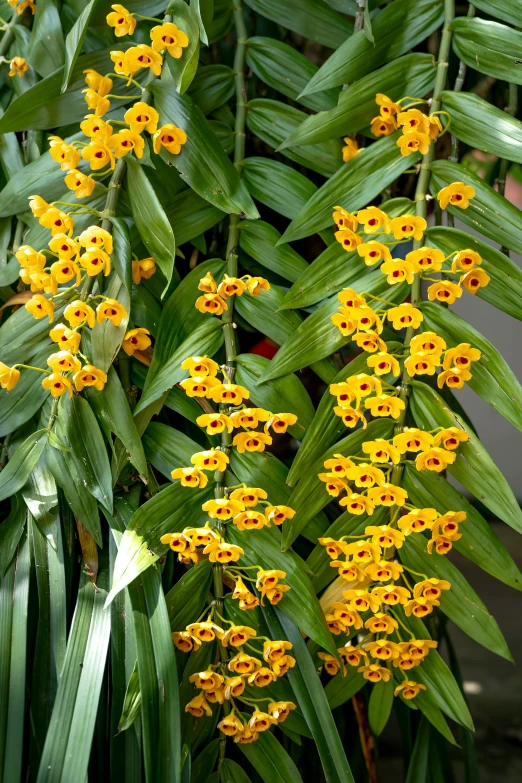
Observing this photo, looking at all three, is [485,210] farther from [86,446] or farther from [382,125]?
[86,446]

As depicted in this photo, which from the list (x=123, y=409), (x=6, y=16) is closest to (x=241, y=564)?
(x=123, y=409)

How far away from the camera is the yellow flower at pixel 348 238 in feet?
2.65

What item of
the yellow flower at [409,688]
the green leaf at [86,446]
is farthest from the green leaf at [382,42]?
the yellow flower at [409,688]

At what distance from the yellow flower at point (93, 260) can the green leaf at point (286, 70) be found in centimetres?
35

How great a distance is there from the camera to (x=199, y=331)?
2.76 feet

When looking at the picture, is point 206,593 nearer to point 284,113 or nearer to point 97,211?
point 97,211

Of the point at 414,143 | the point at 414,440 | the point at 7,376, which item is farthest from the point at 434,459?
the point at 7,376

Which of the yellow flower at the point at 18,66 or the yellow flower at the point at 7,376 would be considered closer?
the yellow flower at the point at 7,376

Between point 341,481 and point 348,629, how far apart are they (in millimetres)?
177

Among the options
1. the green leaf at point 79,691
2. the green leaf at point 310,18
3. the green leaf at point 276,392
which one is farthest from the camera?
the green leaf at point 310,18

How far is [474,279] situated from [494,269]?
44mm

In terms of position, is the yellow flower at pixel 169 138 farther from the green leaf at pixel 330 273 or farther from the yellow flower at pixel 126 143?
the green leaf at pixel 330 273

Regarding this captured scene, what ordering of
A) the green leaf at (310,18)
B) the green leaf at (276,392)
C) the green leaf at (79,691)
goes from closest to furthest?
the green leaf at (79,691) < the green leaf at (276,392) < the green leaf at (310,18)

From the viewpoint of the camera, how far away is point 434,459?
2.49 ft
